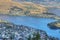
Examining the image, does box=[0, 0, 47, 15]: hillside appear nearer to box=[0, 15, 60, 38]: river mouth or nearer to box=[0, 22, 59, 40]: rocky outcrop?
box=[0, 15, 60, 38]: river mouth

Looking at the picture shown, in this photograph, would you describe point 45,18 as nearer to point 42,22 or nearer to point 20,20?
point 42,22

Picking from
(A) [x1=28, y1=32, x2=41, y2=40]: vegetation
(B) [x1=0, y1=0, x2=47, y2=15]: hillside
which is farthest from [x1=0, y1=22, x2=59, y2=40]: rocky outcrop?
(B) [x1=0, y1=0, x2=47, y2=15]: hillside

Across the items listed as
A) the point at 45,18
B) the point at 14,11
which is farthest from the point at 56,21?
the point at 14,11

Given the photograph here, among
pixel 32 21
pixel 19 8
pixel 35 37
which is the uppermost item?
pixel 19 8

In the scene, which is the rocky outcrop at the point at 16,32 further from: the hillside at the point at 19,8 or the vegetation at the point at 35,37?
the hillside at the point at 19,8

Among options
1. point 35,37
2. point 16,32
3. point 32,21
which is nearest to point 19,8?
point 32,21

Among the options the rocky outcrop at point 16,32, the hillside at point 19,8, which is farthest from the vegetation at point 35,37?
the hillside at point 19,8

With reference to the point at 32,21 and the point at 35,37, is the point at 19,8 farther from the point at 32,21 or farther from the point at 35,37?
the point at 35,37
